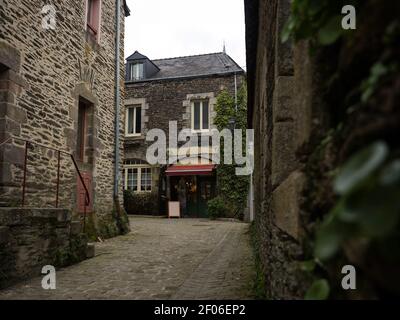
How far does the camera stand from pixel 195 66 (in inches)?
733

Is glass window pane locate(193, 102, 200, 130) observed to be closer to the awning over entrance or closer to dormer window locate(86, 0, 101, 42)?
the awning over entrance

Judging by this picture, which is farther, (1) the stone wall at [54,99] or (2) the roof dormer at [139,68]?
(2) the roof dormer at [139,68]

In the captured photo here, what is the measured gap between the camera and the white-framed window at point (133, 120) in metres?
18.2

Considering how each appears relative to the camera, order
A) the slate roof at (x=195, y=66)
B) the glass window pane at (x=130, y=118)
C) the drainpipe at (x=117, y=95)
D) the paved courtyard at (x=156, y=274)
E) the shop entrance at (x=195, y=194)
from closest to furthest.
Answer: the paved courtyard at (x=156, y=274), the drainpipe at (x=117, y=95), the shop entrance at (x=195, y=194), the slate roof at (x=195, y=66), the glass window pane at (x=130, y=118)

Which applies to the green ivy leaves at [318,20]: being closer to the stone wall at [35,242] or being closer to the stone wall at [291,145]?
the stone wall at [291,145]

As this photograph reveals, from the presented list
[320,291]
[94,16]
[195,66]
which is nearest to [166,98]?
[195,66]

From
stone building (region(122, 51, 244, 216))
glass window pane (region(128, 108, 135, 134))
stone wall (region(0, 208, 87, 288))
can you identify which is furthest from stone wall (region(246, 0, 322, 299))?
glass window pane (region(128, 108, 135, 134))

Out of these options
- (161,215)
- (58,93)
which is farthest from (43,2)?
(161,215)

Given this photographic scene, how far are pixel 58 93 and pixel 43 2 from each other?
6.04ft

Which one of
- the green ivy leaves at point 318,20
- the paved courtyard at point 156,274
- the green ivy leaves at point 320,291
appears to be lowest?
the paved courtyard at point 156,274

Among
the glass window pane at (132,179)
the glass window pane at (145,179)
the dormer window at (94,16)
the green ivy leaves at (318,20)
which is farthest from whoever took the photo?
the glass window pane at (132,179)

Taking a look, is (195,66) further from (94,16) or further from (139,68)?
(94,16)

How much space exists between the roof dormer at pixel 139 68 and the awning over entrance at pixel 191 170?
5.80 metres

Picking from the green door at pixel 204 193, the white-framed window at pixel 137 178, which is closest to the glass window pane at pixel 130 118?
the white-framed window at pixel 137 178
